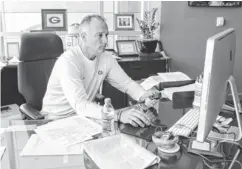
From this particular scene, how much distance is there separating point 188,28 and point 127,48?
0.78 meters

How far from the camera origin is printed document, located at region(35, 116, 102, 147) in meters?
1.32

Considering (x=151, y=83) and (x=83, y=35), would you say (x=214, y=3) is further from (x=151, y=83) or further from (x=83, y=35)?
(x=83, y=35)

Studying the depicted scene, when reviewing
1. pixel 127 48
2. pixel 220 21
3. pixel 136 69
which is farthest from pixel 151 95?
pixel 220 21

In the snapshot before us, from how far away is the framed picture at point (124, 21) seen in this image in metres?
3.46

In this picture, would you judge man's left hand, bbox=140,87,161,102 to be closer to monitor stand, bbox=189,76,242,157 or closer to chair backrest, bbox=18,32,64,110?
monitor stand, bbox=189,76,242,157

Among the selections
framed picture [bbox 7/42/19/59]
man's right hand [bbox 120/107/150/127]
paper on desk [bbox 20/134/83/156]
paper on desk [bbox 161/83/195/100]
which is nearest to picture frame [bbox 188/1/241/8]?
paper on desk [bbox 161/83/195/100]

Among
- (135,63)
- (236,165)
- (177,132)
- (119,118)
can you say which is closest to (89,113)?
(119,118)

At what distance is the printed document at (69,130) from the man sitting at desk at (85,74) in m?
0.23

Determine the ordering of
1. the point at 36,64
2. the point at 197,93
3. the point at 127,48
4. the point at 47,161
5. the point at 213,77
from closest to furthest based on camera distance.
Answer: the point at 213,77, the point at 47,161, the point at 197,93, the point at 36,64, the point at 127,48

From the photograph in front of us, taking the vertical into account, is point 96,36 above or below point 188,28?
below

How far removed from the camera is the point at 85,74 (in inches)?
79.4

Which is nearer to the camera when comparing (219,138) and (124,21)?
(219,138)

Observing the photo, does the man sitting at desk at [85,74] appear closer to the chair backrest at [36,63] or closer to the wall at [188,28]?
the chair backrest at [36,63]

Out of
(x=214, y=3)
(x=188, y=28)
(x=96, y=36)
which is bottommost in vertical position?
(x=96, y=36)
